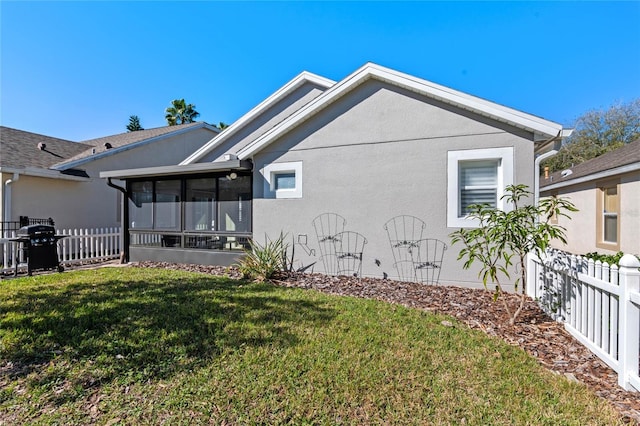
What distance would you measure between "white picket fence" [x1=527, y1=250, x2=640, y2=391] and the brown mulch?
0.13m

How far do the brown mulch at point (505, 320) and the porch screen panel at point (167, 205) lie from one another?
101 inches

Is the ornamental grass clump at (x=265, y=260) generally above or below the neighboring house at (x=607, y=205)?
below

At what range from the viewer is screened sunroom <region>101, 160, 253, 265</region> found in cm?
878

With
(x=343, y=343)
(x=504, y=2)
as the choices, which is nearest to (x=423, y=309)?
(x=343, y=343)

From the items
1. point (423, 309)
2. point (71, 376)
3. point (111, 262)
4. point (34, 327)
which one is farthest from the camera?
point (111, 262)

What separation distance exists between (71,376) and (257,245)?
5.45m

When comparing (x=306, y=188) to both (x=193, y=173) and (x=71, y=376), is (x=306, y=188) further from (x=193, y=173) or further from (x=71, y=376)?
(x=71, y=376)

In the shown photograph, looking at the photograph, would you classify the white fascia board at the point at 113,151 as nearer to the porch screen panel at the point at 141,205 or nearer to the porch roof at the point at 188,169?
the porch roof at the point at 188,169

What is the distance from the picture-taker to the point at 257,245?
841 centimetres

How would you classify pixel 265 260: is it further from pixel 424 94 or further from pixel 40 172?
pixel 40 172

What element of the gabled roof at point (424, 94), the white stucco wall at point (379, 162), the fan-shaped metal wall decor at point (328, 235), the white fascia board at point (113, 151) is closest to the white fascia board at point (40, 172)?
the white fascia board at point (113, 151)

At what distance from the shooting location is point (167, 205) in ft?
32.1

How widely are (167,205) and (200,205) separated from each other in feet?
4.27

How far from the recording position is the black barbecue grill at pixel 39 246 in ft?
26.0
